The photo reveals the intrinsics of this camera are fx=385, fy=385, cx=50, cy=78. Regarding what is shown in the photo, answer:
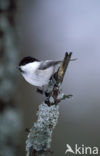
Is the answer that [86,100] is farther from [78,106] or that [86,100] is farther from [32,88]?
[32,88]

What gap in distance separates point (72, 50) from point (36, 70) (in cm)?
65

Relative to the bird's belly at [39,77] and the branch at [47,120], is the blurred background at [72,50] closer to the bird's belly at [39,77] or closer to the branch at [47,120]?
the bird's belly at [39,77]

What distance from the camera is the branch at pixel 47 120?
2.56ft

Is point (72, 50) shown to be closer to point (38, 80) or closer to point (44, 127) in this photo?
point (38, 80)

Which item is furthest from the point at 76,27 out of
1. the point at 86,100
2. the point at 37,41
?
the point at 86,100

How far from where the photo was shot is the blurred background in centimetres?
148

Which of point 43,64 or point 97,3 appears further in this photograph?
point 97,3

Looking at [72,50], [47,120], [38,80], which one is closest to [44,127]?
[47,120]

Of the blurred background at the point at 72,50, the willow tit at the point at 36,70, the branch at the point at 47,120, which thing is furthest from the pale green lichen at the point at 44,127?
the blurred background at the point at 72,50

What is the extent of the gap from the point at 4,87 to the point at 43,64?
0.43 ft

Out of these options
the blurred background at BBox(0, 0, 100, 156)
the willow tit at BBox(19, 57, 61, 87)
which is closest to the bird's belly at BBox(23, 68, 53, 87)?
the willow tit at BBox(19, 57, 61, 87)

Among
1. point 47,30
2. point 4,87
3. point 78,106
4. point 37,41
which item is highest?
point 47,30

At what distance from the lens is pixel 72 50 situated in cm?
159

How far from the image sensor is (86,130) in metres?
1.51
